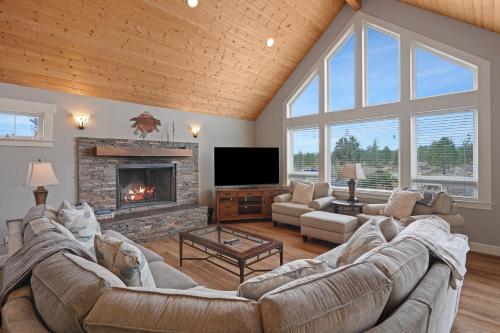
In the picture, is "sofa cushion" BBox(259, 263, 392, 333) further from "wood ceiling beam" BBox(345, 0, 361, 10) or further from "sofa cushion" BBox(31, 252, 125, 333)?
"wood ceiling beam" BBox(345, 0, 361, 10)

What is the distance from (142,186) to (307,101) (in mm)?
3953

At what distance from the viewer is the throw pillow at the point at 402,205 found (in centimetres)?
368

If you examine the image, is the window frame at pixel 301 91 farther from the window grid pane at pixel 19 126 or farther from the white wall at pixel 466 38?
the window grid pane at pixel 19 126

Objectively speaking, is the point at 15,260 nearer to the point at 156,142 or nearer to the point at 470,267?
the point at 156,142

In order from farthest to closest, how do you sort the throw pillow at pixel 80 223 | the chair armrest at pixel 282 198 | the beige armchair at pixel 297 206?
the chair armrest at pixel 282 198
the beige armchair at pixel 297 206
the throw pillow at pixel 80 223

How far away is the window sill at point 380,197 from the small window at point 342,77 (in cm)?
167

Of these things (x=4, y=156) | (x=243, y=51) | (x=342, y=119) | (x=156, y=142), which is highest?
(x=243, y=51)

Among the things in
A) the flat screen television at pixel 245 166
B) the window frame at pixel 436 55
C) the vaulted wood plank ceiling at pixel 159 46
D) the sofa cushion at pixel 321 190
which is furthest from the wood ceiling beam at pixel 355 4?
the sofa cushion at pixel 321 190

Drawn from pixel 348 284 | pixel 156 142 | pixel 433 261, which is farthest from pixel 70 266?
pixel 156 142

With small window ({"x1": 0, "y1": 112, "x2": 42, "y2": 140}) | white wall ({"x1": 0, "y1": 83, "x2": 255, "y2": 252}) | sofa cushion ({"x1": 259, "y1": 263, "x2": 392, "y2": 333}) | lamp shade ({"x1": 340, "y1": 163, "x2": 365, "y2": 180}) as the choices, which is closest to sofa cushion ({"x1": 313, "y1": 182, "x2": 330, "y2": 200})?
lamp shade ({"x1": 340, "y1": 163, "x2": 365, "y2": 180})

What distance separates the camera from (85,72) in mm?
3760

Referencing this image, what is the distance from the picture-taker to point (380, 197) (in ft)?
15.1

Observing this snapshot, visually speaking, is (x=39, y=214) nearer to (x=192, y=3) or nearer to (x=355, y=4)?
(x=192, y=3)

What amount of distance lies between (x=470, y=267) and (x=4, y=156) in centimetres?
614
